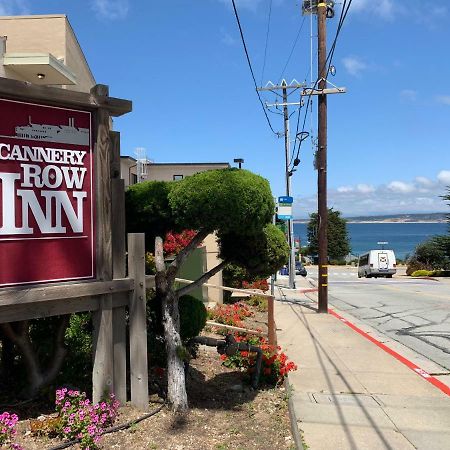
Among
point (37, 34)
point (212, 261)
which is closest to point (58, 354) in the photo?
point (212, 261)

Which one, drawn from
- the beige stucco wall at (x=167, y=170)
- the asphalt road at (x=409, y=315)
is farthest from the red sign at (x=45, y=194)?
the beige stucco wall at (x=167, y=170)

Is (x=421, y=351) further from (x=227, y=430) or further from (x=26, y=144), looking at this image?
(x=26, y=144)

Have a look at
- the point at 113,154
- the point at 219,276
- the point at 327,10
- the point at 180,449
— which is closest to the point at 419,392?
the point at 180,449

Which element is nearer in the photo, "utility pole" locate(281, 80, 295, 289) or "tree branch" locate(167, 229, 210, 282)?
"tree branch" locate(167, 229, 210, 282)

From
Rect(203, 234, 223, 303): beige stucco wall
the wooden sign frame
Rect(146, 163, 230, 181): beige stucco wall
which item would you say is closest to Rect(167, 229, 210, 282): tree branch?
the wooden sign frame

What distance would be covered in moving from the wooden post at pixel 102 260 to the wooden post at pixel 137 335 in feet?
0.75

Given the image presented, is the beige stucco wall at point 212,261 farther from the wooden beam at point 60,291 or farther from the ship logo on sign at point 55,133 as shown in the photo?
the ship logo on sign at point 55,133

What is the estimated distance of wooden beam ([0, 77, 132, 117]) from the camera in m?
4.15

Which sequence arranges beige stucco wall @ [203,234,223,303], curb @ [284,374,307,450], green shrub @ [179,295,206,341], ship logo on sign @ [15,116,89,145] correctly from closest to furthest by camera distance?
ship logo on sign @ [15,116,89,145] < curb @ [284,374,307,450] < green shrub @ [179,295,206,341] < beige stucco wall @ [203,234,223,303]

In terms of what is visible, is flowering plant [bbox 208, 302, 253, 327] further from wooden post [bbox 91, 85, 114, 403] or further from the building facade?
the building facade

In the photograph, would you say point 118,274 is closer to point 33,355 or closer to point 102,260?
point 102,260

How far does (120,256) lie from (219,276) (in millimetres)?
9705

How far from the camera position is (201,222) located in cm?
472

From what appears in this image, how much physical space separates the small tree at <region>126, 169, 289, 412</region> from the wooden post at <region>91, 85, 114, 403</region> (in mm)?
556
